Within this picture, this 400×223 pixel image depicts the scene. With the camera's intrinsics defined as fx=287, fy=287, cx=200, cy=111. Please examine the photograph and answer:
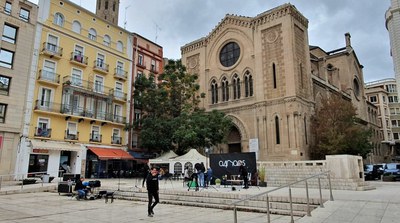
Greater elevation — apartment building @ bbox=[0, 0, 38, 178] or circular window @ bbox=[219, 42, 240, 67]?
circular window @ bbox=[219, 42, 240, 67]

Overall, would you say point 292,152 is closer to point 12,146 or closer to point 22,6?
point 12,146

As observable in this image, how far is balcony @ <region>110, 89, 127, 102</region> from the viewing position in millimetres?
30484

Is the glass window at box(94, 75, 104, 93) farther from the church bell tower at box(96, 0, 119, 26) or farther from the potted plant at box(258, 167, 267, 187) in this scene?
the church bell tower at box(96, 0, 119, 26)

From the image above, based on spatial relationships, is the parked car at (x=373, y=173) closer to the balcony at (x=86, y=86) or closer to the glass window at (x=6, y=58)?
the balcony at (x=86, y=86)

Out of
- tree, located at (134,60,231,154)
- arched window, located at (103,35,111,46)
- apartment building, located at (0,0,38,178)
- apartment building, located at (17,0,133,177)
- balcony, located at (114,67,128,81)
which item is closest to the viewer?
apartment building, located at (0,0,38,178)

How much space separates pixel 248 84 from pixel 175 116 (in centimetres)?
861

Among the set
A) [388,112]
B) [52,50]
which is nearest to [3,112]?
[52,50]

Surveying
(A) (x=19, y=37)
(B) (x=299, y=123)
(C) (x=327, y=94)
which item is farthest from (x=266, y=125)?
(A) (x=19, y=37)

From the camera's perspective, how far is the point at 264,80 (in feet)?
96.6

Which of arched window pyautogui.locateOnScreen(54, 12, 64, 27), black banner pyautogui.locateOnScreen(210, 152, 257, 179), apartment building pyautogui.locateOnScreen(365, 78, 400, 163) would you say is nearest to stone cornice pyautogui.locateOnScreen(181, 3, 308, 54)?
arched window pyautogui.locateOnScreen(54, 12, 64, 27)

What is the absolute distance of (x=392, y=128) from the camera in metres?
59.9

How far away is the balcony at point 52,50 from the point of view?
25000 millimetres

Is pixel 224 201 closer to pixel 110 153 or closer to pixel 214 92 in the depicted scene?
pixel 110 153

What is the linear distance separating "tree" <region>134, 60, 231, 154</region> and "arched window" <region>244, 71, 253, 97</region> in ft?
13.8
